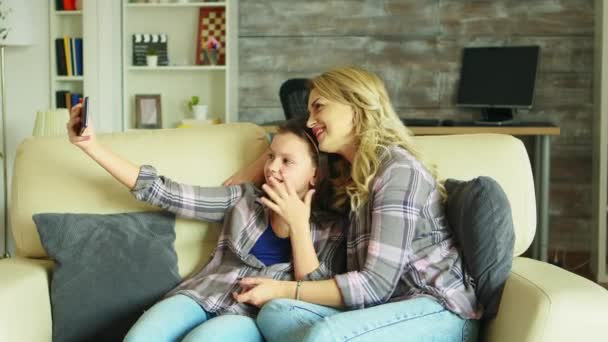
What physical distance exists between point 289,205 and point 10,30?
3.07 metres

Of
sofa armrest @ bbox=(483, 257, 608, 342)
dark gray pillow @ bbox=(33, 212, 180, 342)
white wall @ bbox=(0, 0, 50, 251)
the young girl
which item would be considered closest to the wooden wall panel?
white wall @ bbox=(0, 0, 50, 251)

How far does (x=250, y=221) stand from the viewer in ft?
6.66

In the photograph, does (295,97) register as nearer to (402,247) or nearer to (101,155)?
(101,155)

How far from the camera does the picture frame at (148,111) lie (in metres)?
4.85

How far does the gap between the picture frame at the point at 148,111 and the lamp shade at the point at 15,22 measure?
27.4 inches

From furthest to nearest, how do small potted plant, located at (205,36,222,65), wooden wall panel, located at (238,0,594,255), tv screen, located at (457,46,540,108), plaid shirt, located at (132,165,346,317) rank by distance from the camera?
small potted plant, located at (205,36,222,65)
wooden wall panel, located at (238,0,594,255)
tv screen, located at (457,46,540,108)
plaid shirt, located at (132,165,346,317)

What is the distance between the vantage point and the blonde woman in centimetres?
173

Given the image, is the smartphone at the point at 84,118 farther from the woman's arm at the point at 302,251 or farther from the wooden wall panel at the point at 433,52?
the wooden wall panel at the point at 433,52

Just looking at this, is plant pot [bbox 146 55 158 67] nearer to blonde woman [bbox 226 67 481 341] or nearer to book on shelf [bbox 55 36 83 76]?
book on shelf [bbox 55 36 83 76]

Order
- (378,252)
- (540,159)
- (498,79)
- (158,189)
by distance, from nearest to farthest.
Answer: (378,252)
(158,189)
(540,159)
(498,79)

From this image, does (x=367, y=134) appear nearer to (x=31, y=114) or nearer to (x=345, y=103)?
(x=345, y=103)

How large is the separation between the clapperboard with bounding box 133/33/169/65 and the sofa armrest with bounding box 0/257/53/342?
2874 millimetres

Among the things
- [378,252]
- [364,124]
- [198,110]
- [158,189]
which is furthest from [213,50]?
[378,252]

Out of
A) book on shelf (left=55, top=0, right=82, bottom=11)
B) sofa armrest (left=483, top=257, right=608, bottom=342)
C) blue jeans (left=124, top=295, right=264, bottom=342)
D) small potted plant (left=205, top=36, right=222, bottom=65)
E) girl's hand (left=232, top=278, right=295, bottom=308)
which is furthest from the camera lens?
book on shelf (left=55, top=0, right=82, bottom=11)
